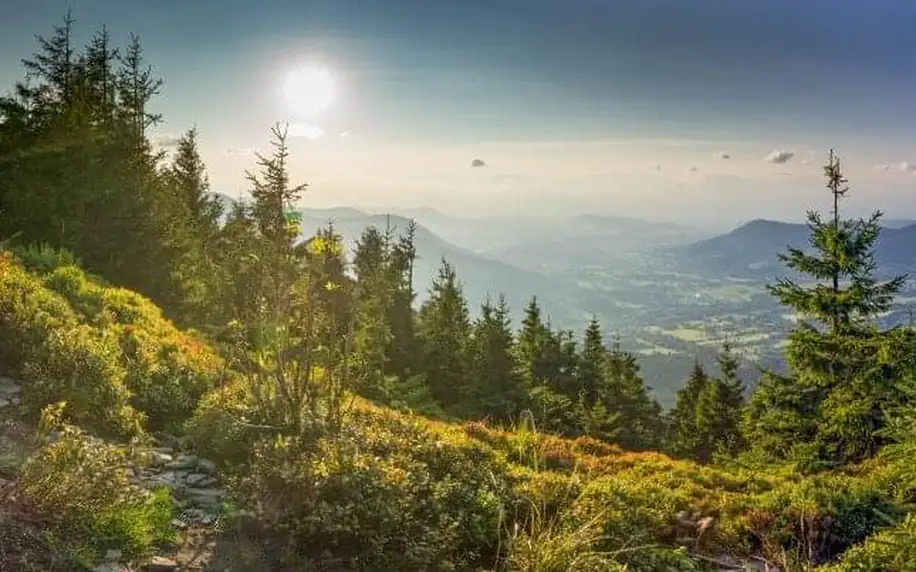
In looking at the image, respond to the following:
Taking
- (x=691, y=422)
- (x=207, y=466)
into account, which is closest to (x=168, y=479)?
(x=207, y=466)

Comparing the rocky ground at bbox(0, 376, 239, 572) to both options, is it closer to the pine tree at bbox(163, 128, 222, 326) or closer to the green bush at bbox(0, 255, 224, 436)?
the green bush at bbox(0, 255, 224, 436)

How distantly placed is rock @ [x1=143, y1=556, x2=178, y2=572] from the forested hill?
79 millimetres

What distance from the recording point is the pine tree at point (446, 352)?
3784cm

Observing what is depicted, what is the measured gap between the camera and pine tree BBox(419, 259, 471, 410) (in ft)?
124

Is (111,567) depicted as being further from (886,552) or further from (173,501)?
(886,552)

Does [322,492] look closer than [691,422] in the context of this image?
Yes

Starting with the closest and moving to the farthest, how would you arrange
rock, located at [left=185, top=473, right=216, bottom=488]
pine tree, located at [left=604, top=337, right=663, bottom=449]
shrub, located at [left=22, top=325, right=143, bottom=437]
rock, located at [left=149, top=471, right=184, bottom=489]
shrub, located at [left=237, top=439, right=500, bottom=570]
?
1. shrub, located at [left=237, top=439, right=500, bottom=570]
2. rock, located at [left=149, top=471, right=184, bottom=489]
3. rock, located at [left=185, top=473, right=216, bottom=488]
4. shrub, located at [left=22, top=325, right=143, bottom=437]
5. pine tree, located at [left=604, top=337, right=663, bottom=449]

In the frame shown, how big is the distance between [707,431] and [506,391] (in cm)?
2192

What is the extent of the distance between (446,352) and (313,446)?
104 feet

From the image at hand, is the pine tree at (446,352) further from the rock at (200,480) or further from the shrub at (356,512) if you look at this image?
the shrub at (356,512)

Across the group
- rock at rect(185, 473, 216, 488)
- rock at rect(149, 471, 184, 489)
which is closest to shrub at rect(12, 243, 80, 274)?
rock at rect(149, 471, 184, 489)

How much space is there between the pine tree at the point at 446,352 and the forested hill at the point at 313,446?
48.9 feet

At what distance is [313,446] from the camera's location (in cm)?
693

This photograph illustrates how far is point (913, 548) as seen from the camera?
5.85 meters
